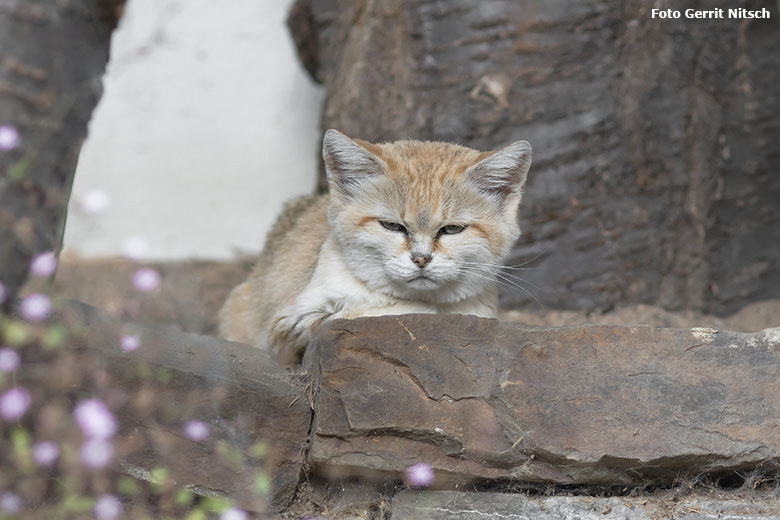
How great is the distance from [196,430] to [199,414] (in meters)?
0.06

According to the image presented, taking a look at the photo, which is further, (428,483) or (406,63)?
(406,63)

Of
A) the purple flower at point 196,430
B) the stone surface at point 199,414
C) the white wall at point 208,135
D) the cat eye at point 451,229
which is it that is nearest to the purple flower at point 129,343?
the stone surface at point 199,414

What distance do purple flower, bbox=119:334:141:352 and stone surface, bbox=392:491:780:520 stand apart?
1.00m

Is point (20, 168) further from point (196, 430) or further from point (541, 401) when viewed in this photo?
point (541, 401)

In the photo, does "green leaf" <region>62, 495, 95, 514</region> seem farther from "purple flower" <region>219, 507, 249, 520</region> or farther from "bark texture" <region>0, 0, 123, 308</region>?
"bark texture" <region>0, 0, 123, 308</region>

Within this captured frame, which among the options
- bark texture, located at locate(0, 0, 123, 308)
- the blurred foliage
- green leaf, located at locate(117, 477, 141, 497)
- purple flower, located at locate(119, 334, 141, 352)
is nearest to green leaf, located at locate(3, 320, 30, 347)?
the blurred foliage

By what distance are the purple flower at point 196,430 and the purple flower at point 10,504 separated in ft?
2.01

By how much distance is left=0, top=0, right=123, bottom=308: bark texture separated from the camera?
201cm

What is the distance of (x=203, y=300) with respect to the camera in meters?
5.47

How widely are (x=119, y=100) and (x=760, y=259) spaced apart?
15.1ft

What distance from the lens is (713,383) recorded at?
111 inches

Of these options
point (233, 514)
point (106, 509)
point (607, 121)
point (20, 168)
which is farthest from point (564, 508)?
point (607, 121)

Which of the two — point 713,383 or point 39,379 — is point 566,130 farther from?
point 39,379

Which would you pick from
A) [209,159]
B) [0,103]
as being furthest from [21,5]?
[209,159]
